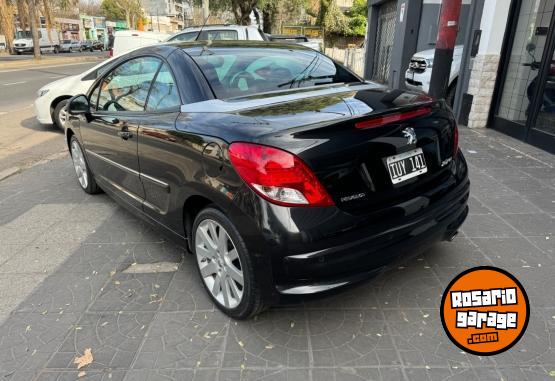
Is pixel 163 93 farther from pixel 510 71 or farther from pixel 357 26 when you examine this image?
pixel 357 26

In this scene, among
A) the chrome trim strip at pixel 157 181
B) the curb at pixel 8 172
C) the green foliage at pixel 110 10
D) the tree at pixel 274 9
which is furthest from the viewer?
the green foliage at pixel 110 10

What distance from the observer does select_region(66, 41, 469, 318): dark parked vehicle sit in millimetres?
2121

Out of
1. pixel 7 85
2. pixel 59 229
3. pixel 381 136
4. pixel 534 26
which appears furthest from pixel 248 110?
pixel 7 85

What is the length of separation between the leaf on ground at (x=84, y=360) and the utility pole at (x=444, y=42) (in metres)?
4.89

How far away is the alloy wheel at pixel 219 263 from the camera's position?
8.13 feet

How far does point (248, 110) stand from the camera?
250cm

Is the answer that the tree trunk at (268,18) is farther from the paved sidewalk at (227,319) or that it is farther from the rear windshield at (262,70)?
the paved sidewalk at (227,319)

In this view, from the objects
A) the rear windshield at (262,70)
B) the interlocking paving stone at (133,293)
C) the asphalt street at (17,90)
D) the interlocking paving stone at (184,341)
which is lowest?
the asphalt street at (17,90)

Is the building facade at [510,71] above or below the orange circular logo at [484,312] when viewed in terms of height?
above

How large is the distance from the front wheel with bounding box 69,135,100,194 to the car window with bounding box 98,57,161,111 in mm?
925

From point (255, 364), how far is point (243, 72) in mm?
1955

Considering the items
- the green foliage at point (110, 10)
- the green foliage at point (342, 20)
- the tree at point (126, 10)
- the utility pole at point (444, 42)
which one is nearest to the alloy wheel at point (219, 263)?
the utility pole at point (444, 42)

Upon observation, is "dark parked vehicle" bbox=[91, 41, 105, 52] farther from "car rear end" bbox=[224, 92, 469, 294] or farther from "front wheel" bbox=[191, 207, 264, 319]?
"car rear end" bbox=[224, 92, 469, 294]

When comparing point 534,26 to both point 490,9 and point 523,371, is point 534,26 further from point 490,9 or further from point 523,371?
point 523,371
